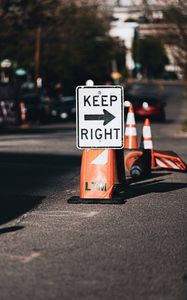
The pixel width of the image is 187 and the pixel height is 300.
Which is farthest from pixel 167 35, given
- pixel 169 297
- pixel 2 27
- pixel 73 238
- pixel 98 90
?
pixel 169 297

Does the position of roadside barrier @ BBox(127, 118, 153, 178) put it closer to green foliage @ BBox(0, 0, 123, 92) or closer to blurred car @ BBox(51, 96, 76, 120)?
blurred car @ BBox(51, 96, 76, 120)

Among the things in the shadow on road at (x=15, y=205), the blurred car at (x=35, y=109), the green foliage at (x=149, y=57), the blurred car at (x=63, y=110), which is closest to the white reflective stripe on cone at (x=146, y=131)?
the shadow on road at (x=15, y=205)

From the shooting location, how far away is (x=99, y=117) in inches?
557

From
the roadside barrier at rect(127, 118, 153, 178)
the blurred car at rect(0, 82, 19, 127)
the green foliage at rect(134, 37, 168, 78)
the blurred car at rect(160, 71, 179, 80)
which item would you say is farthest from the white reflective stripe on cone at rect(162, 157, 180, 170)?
the blurred car at rect(160, 71, 179, 80)

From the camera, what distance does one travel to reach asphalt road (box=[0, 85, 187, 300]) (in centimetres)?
849

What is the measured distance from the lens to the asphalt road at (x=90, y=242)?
8.49m

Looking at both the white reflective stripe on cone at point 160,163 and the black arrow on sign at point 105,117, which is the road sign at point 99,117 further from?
the white reflective stripe on cone at point 160,163

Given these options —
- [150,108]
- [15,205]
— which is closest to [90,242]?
[15,205]

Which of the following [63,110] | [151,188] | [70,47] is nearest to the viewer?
[151,188]

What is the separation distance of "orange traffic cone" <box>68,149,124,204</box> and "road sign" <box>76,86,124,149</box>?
0.19m

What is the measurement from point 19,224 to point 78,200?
2.06m

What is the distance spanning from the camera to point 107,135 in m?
14.0

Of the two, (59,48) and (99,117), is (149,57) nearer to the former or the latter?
(59,48)

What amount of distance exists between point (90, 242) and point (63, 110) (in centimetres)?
4194
